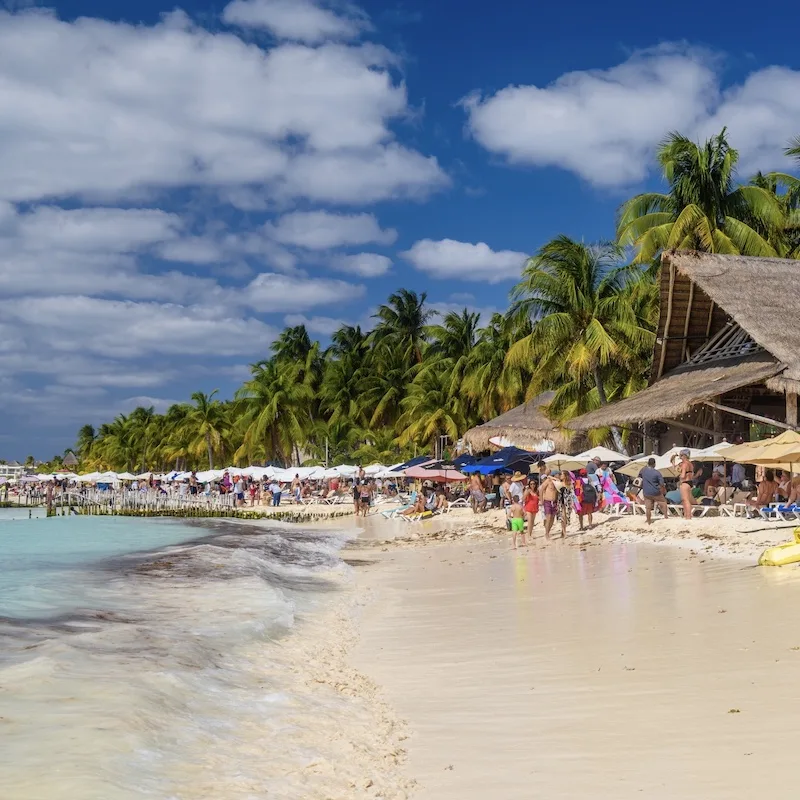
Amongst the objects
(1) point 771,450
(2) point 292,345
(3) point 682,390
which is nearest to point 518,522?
(1) point 771,450

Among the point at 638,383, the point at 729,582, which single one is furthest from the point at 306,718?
the point at 638,383

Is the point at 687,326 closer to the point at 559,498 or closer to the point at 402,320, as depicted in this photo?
the point at 559,498

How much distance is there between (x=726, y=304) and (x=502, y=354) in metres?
19.1

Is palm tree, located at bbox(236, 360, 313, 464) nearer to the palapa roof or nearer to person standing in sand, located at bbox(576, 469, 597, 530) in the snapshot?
the palapa roof

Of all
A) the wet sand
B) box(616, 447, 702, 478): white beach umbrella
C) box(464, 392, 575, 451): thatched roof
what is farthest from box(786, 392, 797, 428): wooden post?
box(464, 392, 575, 451): thatched roof

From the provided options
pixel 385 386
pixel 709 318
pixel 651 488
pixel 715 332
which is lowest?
pixel 651 488

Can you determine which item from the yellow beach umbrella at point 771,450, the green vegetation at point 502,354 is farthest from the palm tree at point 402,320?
the yellow beach umbrella at point 771,450

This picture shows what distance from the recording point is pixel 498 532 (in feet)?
67.7

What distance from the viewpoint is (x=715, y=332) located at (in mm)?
22562

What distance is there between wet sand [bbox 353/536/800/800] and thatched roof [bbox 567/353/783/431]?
25.4 feet

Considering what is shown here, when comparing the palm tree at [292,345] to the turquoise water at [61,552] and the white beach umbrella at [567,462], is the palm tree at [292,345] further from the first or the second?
the white beach umbrella at [567,462]

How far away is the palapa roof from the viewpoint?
58.6ft

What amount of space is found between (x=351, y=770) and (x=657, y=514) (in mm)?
15247

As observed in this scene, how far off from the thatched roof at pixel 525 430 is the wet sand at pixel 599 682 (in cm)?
1986
